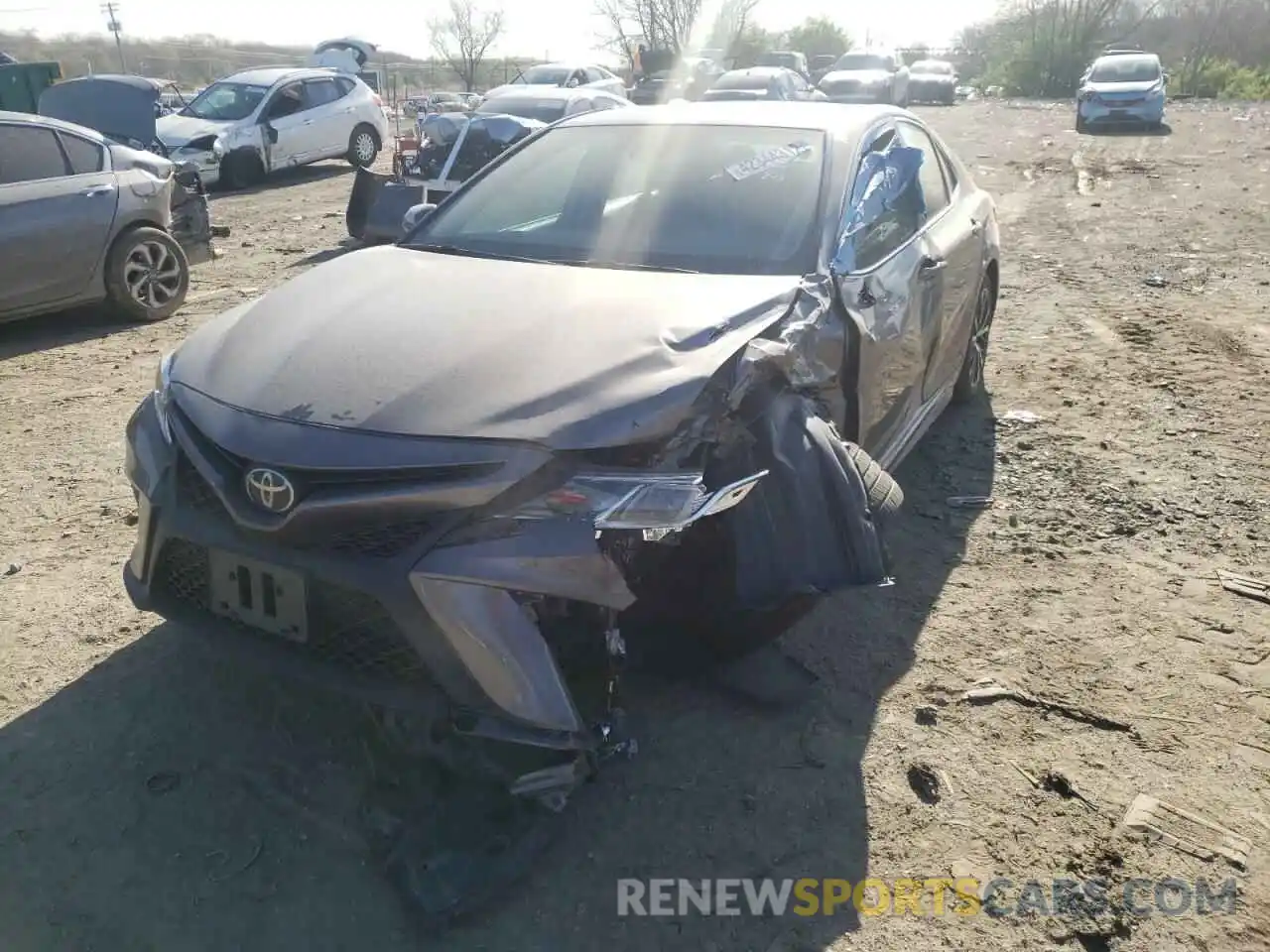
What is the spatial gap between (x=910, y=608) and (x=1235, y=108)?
2834cm

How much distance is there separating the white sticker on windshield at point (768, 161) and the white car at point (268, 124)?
11271mm

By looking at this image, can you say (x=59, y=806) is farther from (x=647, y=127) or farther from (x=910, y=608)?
(x=647, y=127)

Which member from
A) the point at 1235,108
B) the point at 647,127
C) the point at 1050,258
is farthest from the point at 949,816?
the point at 1235,108

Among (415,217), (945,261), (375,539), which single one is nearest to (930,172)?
(945,261)

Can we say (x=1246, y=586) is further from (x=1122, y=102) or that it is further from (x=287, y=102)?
(x=1122, y=102)

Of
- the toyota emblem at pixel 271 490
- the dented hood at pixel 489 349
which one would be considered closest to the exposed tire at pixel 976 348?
the dented hood at pixel 489 349

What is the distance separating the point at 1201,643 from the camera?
3.25 metres

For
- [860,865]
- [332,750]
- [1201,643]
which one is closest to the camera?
[860,865]

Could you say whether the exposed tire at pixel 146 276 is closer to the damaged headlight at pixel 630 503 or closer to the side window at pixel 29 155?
the side window at pixel 29 155

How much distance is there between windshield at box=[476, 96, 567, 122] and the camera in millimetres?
11987

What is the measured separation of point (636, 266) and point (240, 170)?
40.2 ft

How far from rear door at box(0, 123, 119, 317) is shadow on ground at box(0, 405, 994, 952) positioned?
4.30 metres

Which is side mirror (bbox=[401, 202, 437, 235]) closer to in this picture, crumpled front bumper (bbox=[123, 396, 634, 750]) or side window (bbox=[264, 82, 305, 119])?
crumpled front bumper (bbox=[123, 396, 634, 750])

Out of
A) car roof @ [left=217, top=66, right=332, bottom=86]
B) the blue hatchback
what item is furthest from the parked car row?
car roof @ [left=217, top=66, right=332, bottom=86]
